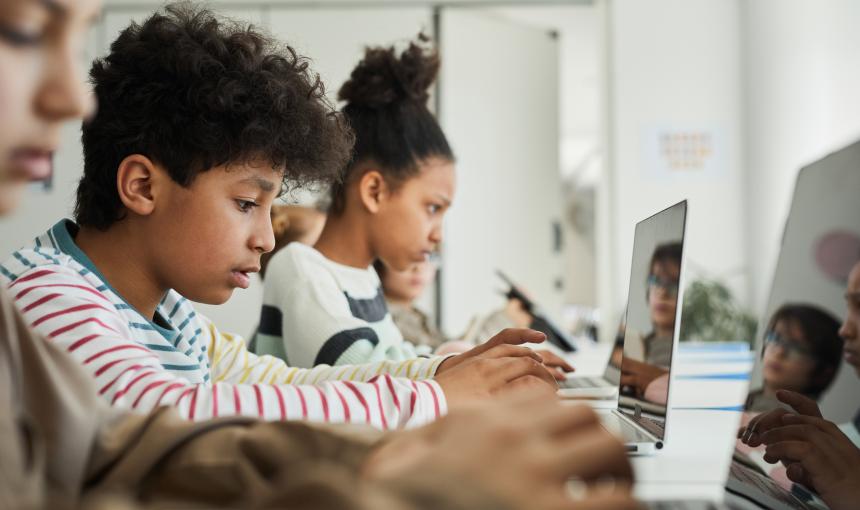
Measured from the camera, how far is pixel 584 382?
135 centimetres

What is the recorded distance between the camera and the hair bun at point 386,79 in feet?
5.18

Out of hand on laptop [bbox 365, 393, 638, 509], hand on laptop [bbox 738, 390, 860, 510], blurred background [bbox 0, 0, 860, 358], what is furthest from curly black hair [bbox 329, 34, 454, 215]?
blurred background [bbox 0, 0, 860, 358]

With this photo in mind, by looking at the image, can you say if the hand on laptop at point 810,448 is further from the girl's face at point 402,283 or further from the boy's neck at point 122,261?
the girl's face at point 402,283

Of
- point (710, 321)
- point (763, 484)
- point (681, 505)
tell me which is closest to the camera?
point (681, 505)

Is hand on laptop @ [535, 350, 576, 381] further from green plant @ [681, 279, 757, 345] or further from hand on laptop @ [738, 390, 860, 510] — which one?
green plant @ [681, 279, 757, 345]

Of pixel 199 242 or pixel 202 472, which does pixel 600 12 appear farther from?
pixel 202 472

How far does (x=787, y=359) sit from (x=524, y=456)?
58 centimetres

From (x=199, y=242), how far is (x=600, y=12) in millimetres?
3501

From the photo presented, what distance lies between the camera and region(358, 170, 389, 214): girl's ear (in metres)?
1.52

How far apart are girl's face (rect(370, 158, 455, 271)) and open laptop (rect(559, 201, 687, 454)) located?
0.49 meters

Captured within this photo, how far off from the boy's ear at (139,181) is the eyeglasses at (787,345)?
2.08 feet

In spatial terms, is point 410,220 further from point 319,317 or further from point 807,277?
point 807,277

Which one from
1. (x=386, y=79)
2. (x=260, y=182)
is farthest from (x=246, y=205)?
(x=386, y=79)

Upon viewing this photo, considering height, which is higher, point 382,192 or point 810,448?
point 382,192
